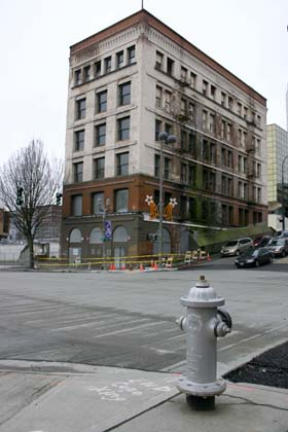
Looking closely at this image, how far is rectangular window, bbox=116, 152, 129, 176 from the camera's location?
140 ft

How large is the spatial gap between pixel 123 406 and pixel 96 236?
40622 millimetres

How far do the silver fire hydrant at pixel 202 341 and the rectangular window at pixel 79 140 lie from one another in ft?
150

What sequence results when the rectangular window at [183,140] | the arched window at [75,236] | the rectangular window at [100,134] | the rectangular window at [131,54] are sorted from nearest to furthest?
1. the rectangular window at [131,54]
2. the arched window at [75,236]
3. the rectangular window at [100,134]
4. the rectangular window at [183,140]

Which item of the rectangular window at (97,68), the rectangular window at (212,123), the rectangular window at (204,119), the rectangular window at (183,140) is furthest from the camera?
the rectangular window at (212,123)

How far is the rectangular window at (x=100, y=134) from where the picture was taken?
46.0 meters

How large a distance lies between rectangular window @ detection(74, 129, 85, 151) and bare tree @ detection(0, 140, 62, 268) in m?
6.50

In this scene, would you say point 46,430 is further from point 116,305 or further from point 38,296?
point 38,296

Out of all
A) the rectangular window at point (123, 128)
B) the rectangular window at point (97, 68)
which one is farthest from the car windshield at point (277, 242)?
the rectangular window at point (97, 68)

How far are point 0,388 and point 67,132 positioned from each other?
154 feet

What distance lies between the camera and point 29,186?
41125 millimetres

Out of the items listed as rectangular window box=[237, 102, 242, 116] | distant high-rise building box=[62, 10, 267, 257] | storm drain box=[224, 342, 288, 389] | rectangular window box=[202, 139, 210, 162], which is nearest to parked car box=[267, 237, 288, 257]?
distant high-rise building box=[62, 10, 267, 257]

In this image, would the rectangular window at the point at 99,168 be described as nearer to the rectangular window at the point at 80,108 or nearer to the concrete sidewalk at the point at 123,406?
the rectangular window at the point at 80,108

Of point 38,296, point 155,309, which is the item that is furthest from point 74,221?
point 155,309

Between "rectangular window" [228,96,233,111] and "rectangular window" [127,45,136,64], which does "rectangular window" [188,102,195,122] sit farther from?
"rectangular window" [228,96,233,111]
